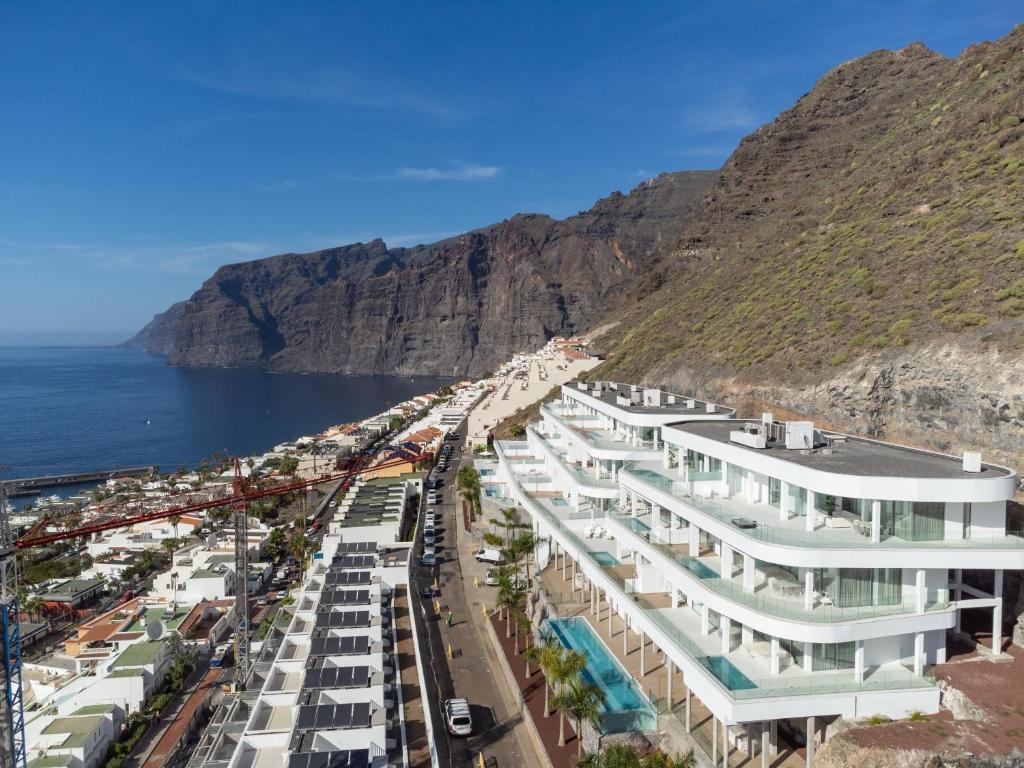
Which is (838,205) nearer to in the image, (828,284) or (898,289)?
(828,284)

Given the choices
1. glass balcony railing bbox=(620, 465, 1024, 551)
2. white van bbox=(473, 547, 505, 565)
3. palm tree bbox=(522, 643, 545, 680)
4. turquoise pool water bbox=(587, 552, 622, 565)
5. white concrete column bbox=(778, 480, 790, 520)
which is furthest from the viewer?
white van bbox=(473, 547, 505, 565)

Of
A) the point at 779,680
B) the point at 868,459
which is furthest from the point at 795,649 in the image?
the point at 868,459

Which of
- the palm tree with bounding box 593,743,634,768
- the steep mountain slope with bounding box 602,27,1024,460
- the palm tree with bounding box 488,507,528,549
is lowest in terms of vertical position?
the palm tree with bounding box 593,743,634,768

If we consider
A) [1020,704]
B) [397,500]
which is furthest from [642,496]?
[397,500]

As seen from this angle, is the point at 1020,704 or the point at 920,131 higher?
the point at 920,131

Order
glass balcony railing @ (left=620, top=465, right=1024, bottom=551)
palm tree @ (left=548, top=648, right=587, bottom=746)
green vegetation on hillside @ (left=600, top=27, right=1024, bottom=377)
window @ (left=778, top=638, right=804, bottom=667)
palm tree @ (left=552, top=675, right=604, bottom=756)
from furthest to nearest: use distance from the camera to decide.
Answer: green vegetation on hillside @ (left=600, top=27, right=1024, bottom=377) < palm tree @ (left=548, top=648, right=587, bottom=746) < palm tree @ (left=552, top=675, right=604, bottom=756) < window @ (left=778, top=638, right=804, bottom=667) < glass balcony railing @ (left=620, top=465, right=1024, bottom=551)

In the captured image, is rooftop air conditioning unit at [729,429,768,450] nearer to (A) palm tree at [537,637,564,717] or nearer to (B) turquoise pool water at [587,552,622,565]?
(B) turquoise pool water at [587,552,622,565]

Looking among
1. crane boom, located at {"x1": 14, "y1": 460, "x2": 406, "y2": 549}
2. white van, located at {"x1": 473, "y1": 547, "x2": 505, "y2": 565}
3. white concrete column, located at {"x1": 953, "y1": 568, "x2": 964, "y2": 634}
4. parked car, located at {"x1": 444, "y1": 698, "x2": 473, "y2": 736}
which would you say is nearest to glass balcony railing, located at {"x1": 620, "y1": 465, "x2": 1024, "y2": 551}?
white concrete column, located at {"x1": 953, "y1": 568, "x2": 964, "y2": 634}
